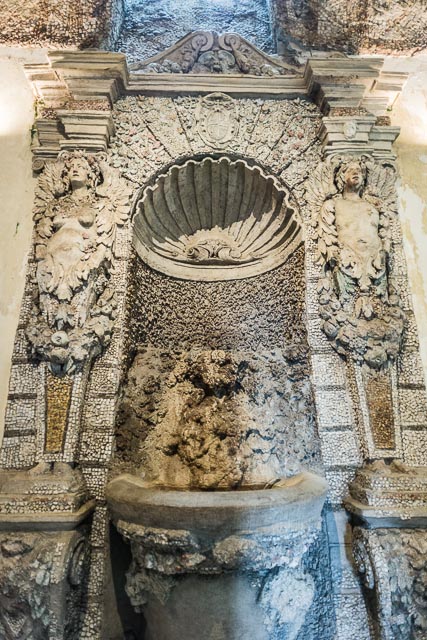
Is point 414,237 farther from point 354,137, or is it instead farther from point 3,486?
point 3,486

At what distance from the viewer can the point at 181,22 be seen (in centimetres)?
449

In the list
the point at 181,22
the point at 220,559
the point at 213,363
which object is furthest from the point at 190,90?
the point at 220,559

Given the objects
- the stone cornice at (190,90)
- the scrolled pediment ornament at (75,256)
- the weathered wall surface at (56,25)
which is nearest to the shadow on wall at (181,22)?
the weathered wall surface at (56,25)

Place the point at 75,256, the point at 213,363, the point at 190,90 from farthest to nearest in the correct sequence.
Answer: the point at 190,90 < the point at 213,363 < the point at 75,256

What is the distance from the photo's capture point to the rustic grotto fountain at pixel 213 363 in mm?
2199

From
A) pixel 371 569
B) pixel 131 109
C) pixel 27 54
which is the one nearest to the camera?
pixel 371 569

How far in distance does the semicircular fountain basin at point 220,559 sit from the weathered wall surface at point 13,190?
1416 mm

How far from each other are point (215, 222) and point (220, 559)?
3.02 m

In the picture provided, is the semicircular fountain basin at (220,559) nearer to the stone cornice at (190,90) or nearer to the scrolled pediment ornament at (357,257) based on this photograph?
the scrolled pediment ornament at (357,257)

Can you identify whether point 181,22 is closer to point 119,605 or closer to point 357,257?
point 357,257

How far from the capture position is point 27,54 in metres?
3.92

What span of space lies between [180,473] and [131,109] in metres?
3.08

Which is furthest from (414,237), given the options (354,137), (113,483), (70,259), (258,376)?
(113,483)

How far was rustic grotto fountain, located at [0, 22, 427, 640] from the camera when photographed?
2.20m
